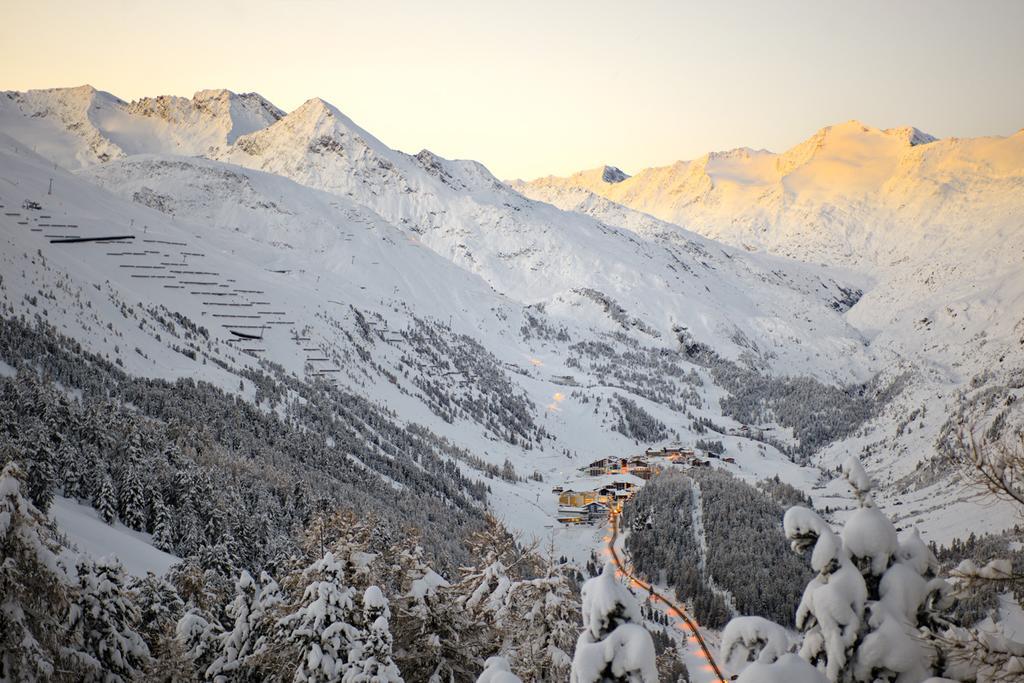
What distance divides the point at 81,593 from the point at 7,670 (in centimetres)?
527

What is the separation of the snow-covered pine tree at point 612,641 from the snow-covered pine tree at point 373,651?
25.8 feet

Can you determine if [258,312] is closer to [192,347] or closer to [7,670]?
[192,347]

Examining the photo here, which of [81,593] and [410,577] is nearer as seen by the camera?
[81,593]

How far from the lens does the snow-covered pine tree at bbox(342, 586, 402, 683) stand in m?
16.8

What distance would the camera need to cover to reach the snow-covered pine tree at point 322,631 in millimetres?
17219

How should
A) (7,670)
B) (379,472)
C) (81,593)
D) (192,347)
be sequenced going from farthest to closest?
1. (192,347)
2. (379,472)
3. (81,593)
4. (7,670)

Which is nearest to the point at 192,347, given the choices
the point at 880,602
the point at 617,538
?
the point at 617,538

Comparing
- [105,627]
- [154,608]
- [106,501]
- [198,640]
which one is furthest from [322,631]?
[106,501]

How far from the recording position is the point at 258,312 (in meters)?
147

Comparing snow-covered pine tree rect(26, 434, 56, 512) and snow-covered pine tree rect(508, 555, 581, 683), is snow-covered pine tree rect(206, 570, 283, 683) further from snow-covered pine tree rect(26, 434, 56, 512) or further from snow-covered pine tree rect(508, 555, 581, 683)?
snow-covered pine tree rect(26, 434, 56, 512)

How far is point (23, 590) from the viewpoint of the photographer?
1465 centimetres

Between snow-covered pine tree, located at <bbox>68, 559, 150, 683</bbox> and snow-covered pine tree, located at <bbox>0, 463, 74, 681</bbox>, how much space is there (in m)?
4.69

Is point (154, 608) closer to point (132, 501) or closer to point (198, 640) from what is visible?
point (198, 640)

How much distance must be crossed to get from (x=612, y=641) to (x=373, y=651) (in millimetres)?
9080
